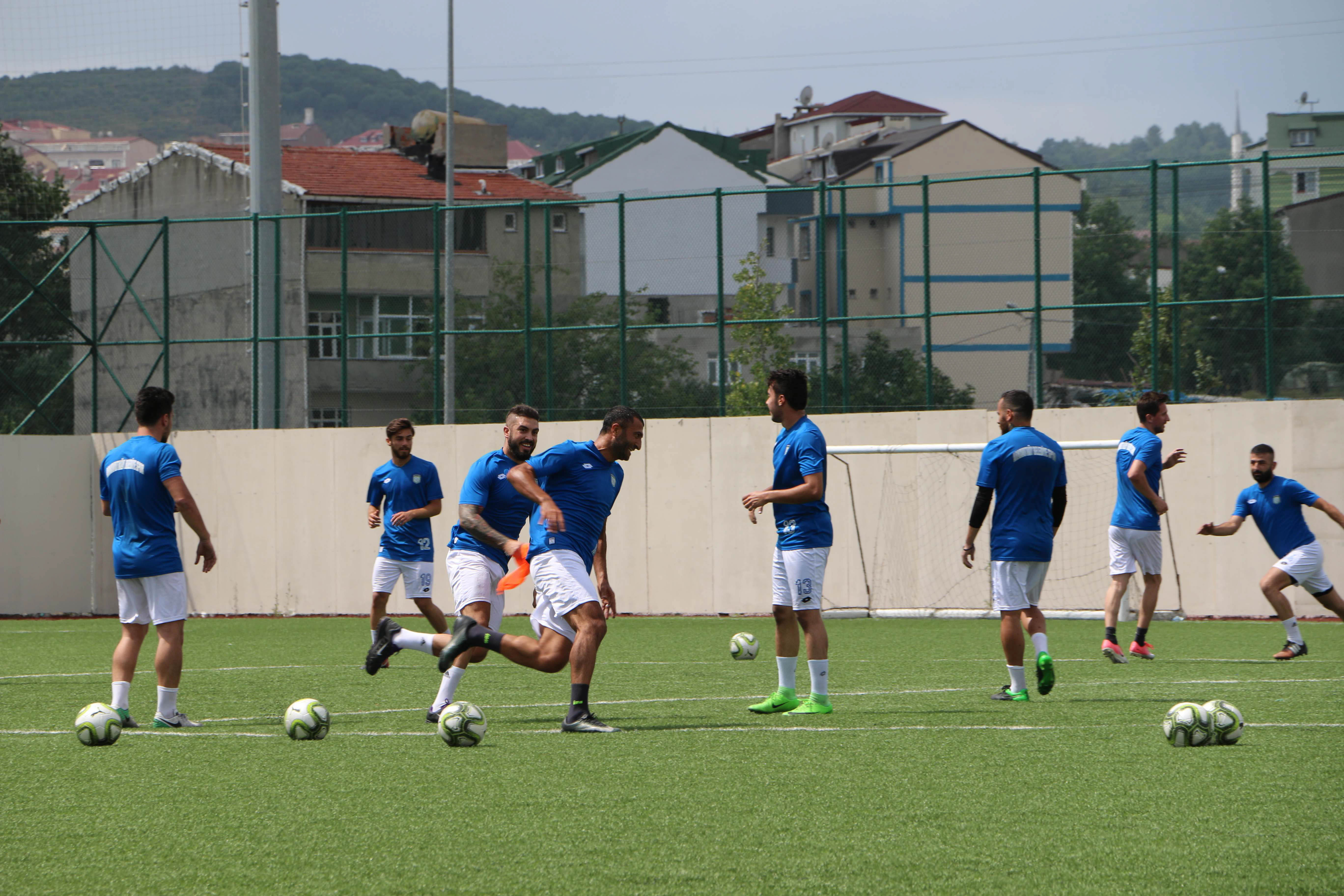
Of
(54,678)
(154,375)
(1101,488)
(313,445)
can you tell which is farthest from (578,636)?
(154,375)

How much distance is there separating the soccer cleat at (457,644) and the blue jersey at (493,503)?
112 centimetres

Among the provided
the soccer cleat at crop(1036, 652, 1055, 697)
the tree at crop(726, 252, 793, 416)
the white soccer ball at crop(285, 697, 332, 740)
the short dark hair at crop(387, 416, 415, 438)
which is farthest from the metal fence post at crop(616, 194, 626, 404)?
the white soccer ball at crop(285, 697, 332, 740)

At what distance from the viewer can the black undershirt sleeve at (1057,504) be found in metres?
9.67

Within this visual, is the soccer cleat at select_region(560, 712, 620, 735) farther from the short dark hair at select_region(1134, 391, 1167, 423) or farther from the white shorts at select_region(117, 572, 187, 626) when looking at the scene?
the short dark hair at select_region(1134, 391, 1167, 423)

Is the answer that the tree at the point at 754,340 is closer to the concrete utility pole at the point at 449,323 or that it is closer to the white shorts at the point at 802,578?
the concrete utility pole at the point at 449,323

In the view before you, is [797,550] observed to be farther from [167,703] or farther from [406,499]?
[406,499]

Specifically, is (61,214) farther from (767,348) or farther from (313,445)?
(767,348)

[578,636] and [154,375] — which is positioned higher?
[154,375]

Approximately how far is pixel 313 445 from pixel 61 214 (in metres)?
26.3

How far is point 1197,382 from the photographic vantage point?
18.1m

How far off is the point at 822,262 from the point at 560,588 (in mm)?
12769

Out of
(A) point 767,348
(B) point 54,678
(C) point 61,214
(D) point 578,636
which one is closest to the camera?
(D) point 578,636

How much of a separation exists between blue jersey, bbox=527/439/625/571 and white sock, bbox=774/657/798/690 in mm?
1432

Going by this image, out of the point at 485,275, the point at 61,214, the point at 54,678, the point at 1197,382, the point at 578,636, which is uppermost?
the point at 61,214
